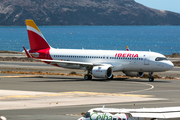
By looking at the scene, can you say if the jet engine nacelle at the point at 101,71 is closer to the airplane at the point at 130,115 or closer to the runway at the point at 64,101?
the runway at the point at 64,101

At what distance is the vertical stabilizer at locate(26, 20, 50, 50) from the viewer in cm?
5510

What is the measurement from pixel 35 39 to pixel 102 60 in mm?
11889

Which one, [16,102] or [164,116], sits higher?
[164,116]

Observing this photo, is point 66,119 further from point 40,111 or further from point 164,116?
point 164,116

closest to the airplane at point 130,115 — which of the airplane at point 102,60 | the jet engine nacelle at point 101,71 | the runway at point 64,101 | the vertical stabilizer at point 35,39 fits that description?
the runway at point 64,101

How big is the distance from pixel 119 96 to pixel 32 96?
7.70m

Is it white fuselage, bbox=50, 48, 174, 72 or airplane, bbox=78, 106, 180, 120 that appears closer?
airplane, bbox=78, 106, 180, 120

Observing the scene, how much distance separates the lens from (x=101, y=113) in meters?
13.2

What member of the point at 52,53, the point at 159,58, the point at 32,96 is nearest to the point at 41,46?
the point at 52,53

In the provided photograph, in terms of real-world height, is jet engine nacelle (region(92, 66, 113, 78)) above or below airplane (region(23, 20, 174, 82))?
below

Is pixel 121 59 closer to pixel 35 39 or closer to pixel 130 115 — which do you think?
pixel 35 39

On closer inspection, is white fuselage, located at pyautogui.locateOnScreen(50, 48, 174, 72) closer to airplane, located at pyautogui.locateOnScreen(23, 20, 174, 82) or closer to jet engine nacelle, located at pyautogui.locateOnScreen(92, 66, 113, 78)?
airplane, located at pyautogui.locateOnScreen(23, 20, 174, 82)

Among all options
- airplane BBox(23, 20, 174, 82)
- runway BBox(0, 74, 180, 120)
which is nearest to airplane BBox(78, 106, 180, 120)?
runway BBox(0, 74, 180, 120)

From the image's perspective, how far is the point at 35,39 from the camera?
2181 inches
